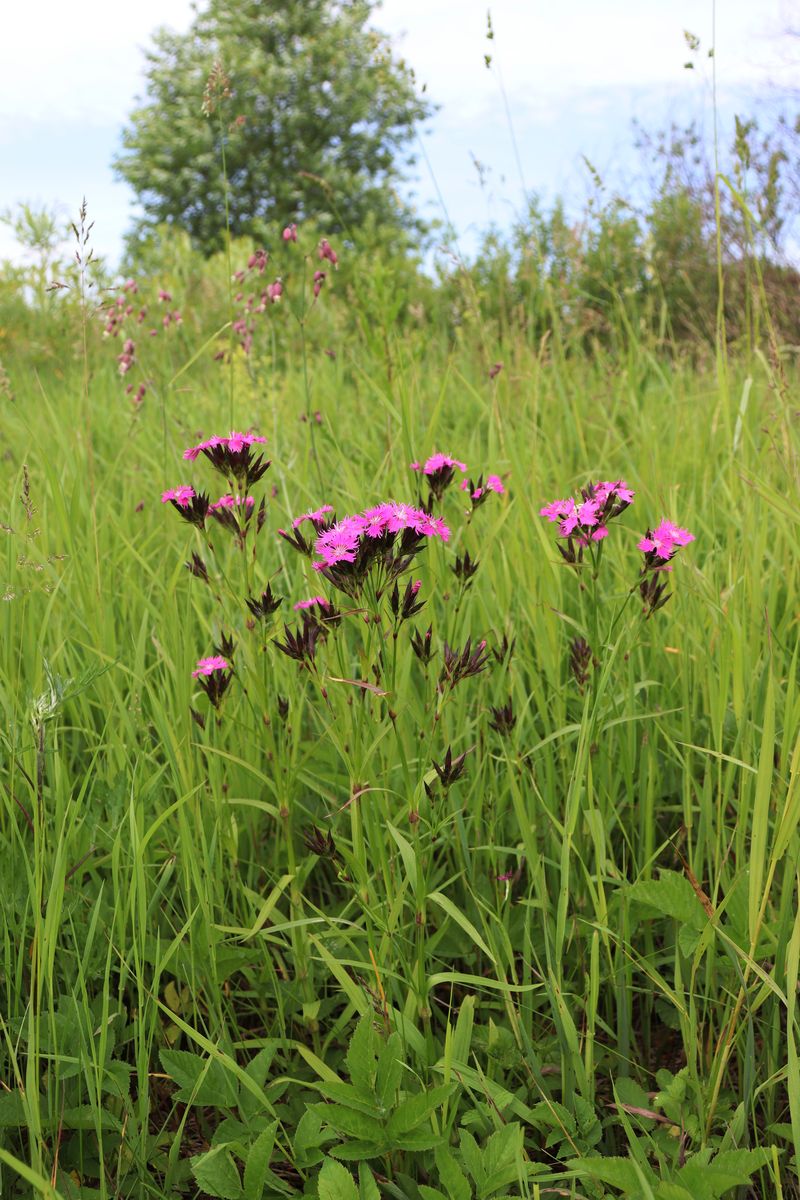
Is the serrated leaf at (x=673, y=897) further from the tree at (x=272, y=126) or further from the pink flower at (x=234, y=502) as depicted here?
the tree at (x=272, y=126)

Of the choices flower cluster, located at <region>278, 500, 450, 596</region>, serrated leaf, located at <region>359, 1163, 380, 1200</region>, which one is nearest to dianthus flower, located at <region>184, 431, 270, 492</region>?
flower cluster, located at <region>278, 500, 450, 596</region>

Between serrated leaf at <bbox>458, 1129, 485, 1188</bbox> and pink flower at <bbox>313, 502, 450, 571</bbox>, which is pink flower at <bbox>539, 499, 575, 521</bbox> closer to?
pink flower at <bbox>313, 502, 450, 571</bbox>

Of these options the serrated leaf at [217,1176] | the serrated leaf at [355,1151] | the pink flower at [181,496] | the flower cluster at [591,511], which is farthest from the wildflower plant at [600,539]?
the serrated leaf at [217,1176]

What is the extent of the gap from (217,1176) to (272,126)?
90.1 ft

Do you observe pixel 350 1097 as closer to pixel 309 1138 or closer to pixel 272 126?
pixel 309 1138

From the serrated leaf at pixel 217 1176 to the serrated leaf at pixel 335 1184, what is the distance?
127mm

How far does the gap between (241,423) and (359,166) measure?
25806 millimetres

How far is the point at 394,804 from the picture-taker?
1.51m

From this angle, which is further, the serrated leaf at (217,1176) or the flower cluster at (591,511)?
the flower cluster at (591,511)

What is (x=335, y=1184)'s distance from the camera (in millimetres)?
906

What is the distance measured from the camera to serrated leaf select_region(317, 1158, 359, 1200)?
0.90 m

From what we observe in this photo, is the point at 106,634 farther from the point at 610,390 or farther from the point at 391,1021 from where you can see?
the point at 610,390

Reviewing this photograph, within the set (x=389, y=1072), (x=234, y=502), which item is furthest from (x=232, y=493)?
(x=389, y=1072)

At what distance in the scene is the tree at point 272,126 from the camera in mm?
23750
